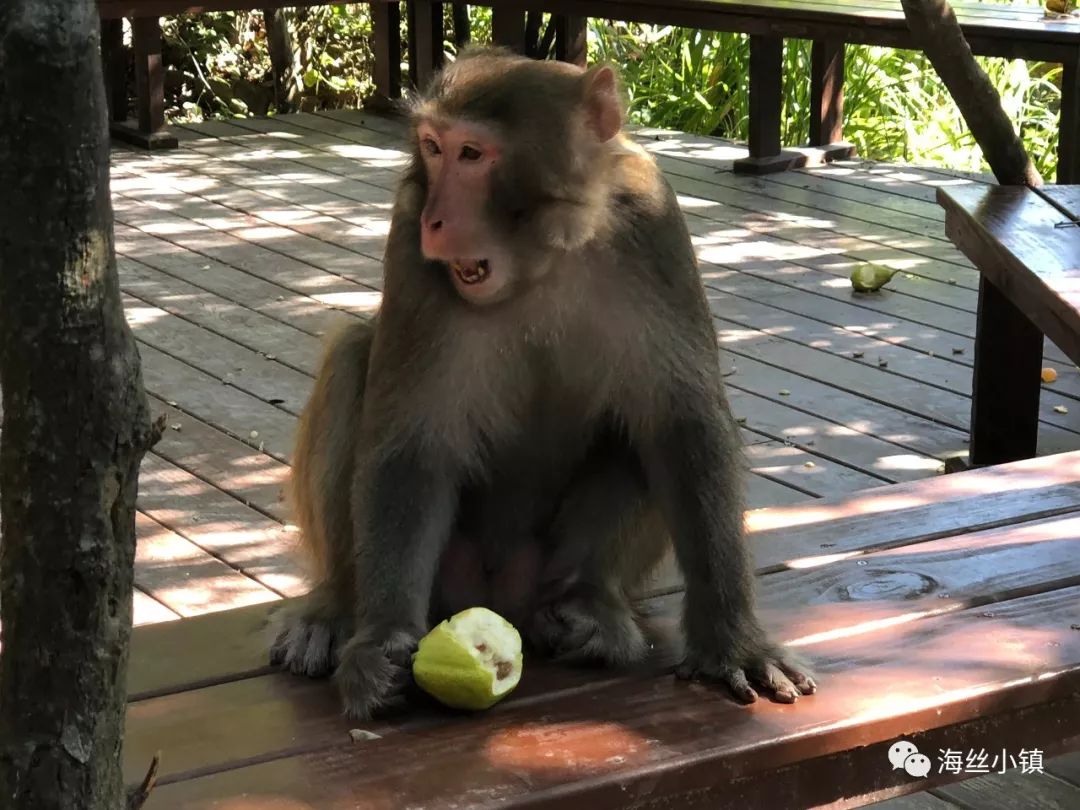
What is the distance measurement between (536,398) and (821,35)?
218 inches

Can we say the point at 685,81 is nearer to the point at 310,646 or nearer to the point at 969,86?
the point at 969,86

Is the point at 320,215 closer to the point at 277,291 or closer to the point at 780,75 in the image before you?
the point at 277,291

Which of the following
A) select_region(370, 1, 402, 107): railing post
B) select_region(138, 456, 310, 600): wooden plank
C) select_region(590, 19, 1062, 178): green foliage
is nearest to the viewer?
select_region(138, 456, 310, 600): wooden plank

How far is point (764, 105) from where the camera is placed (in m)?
8.27

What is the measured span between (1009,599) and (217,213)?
555 centimetres

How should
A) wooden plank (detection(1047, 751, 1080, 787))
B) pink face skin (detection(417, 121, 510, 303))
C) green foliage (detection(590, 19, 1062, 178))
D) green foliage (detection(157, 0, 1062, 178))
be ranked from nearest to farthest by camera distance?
pink face skin (detection(417, 121, 510, 303)), wooden plank (detection(1047, 751, 1080, 787)), green foliage (detection(590, 19, 1062, 178)), green foliage (detection(157, 0, 1062, 178))

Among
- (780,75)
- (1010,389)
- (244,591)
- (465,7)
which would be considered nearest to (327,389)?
(244,591)

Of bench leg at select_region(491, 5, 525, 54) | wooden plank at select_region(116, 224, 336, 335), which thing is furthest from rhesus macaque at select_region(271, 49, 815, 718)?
bench leg at select_region(491, 5, 525, 54)

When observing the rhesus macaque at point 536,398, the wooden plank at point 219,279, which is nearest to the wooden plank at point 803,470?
the rhesus macaque at point 536,398

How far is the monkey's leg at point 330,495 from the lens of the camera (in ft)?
8.77

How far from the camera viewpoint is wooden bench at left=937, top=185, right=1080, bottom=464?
4.39 metres

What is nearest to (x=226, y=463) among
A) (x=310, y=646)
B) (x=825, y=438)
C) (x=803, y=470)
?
(x=803, y=470)
